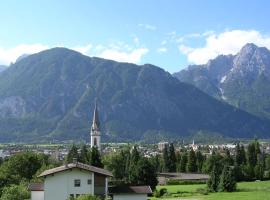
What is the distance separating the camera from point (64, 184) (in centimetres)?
4994

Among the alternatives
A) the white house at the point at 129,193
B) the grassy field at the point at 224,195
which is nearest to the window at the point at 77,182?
the white house at the point at 129,193

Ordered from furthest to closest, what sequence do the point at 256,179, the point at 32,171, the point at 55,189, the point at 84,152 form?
the point at 256,179 < the point at 84,152 < the point at 32,171 < the point at 55,189

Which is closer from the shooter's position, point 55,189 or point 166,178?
point 55,189

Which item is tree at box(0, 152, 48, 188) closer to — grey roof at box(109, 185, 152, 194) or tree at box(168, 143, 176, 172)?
grey roof at box(109, 185, 152, 194)

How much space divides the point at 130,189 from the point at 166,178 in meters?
50.8

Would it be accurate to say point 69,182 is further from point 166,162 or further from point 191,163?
point 166,162

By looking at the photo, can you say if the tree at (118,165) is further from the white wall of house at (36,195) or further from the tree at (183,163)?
the white wall of house at (36,195)

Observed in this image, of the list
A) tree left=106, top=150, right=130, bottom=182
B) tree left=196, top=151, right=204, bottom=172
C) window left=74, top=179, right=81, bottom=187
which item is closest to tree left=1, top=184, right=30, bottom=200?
window left=74, top=179, right=81, bottom=187

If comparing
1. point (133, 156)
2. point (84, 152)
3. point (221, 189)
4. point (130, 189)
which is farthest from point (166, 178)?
point (130, 189)

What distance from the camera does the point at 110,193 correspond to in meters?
51.8

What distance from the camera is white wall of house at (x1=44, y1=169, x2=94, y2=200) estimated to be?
4981cm

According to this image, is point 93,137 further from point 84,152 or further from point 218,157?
point 84,152

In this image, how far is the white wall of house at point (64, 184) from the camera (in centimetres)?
4981

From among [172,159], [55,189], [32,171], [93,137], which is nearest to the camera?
[55,189]
